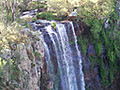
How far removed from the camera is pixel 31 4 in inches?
833

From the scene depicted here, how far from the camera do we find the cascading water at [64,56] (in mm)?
11023

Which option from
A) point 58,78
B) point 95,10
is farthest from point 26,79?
point 95,10

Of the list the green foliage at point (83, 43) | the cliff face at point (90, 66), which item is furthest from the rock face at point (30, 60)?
the cliff face at point (90, 66)

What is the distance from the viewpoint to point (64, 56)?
12.2 metres

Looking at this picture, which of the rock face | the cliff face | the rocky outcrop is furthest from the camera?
the cliff face

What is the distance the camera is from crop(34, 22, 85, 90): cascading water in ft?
36.2

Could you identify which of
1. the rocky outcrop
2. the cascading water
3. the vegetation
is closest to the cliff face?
the vegetation

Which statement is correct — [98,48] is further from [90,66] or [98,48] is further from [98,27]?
[98,27]

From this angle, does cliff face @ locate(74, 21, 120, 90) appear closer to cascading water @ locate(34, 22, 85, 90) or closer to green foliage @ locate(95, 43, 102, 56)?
green foliage @ locate(95, 43, 102, 56)

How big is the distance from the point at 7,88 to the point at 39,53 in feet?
9.78

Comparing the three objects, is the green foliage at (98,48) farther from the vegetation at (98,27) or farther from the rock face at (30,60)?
the rock face at (30,60)

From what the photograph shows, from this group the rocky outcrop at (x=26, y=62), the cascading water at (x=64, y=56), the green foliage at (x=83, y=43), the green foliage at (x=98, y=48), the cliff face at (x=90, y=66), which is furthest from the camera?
the green foliage at (x=98, y=48)

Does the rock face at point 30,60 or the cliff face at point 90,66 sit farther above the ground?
the rock face at point 30,60

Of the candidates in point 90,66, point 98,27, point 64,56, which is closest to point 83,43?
point 98,27
